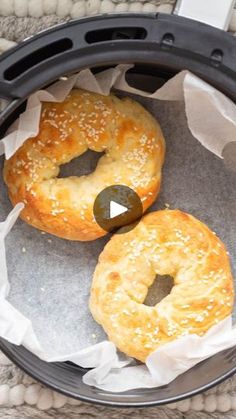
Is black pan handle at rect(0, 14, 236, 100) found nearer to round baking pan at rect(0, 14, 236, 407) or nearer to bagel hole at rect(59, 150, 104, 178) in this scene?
round baking pan at rect(0, 14, 236, 407)

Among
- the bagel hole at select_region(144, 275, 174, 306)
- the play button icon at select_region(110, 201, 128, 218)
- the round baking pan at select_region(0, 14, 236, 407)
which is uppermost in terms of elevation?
the round baking pan at select_region(0, 14, 236, 407)

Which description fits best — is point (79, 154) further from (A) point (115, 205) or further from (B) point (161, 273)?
(B) point (161, 273)

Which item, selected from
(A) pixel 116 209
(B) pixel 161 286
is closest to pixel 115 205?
(A) pixel 116 209

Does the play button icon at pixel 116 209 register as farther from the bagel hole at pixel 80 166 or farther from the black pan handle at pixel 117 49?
the black pan handle at pixel 117 49

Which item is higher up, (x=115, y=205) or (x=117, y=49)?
(x=117, y=49)

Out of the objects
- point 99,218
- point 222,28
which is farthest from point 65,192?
point 222,28

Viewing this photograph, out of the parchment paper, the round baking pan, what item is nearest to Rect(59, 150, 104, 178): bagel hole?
the parchment paper
